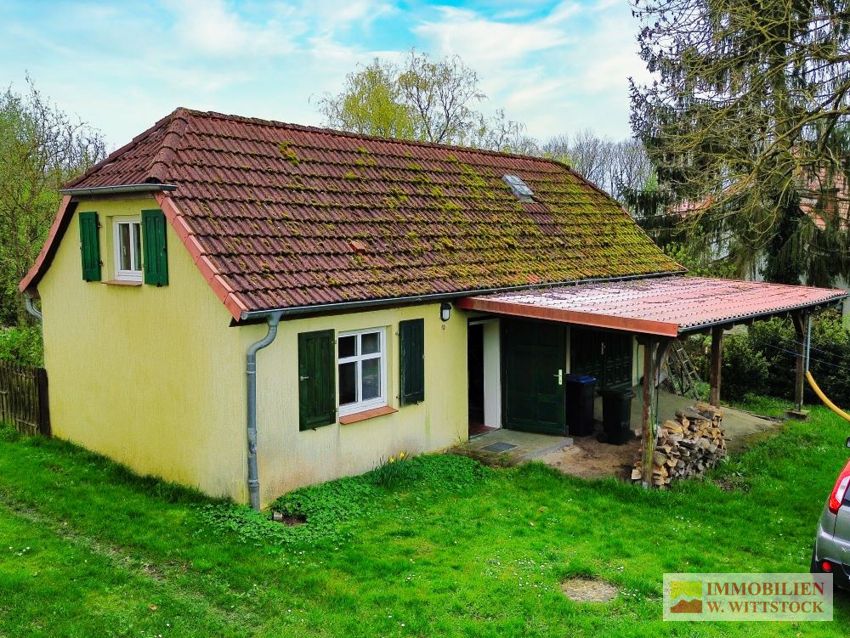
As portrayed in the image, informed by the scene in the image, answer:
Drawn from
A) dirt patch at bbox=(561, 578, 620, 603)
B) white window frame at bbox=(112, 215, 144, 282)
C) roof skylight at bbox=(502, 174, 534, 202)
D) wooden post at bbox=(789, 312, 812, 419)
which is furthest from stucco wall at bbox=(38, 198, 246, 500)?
wooden post at bbox=(789, 312, 812, 419)

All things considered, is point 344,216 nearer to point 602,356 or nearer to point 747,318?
point 602,356

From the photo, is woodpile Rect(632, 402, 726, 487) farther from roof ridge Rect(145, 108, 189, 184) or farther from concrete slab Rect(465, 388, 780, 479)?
roof ridge Rect(145, 108, 189, 184)

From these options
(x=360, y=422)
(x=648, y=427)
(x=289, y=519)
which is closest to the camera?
(x=289, y=519)

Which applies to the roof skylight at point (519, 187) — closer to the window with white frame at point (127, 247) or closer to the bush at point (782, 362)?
the bush at point (782, 362)

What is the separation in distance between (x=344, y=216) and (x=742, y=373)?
11.7 metres

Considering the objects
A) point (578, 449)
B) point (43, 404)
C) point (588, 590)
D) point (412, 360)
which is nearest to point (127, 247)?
point (43, 404)

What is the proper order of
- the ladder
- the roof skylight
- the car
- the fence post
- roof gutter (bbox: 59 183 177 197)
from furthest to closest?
the ladder → the roof skylight → the fence post → roof gutter (bbox: 59 183 177 197) → the car

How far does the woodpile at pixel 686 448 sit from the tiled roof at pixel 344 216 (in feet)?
12.0

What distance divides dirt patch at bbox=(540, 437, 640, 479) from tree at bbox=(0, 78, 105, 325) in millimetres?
15219

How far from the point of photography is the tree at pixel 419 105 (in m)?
31.6

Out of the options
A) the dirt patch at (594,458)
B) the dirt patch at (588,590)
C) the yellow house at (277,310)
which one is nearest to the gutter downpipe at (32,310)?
the yellow house at (277,310)

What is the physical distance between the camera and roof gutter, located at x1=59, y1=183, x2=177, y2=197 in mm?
9203

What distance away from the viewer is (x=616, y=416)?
471 inches

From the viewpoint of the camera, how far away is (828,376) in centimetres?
1739
